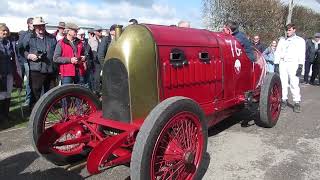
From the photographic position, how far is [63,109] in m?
4.53

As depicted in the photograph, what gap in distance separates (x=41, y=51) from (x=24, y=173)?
3189 millimetres

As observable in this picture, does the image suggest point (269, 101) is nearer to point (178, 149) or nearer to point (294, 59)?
point (294, 59)

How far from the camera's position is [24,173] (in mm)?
4395

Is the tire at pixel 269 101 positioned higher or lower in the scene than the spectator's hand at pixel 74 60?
lower

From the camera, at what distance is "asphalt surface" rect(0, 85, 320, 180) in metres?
4.35

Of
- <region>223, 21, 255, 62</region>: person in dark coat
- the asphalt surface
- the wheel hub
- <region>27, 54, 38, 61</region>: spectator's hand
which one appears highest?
<region>223, 21, 255, 62</region>: person in dark coat

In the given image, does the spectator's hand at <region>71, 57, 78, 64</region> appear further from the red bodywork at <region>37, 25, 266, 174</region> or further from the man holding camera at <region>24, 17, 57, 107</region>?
the red bodywork at <region>37, 25, 266, 174</region>

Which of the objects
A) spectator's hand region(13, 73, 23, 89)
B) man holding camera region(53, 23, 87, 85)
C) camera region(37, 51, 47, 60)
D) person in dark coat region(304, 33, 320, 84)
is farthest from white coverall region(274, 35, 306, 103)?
person in dark coat region(304, 33, 320, 84)

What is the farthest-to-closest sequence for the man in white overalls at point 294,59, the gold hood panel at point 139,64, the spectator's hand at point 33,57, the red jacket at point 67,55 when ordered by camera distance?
the man in white overalls at point 294,59
the spectator's hand at point 33,57
the red jacket at point 67,55
the gold hood panel at point 139,64

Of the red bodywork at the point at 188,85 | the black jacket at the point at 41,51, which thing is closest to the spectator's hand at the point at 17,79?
the black jacket at the point at 41,51

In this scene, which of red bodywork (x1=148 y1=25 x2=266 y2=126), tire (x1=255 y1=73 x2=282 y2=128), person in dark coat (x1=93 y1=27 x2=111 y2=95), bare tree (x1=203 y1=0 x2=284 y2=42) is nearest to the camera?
red bodywork (x1=148 y1=25 x2=266 y2=126)

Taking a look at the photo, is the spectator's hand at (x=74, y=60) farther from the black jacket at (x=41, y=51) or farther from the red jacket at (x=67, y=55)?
the black jacket at (x=41, y=51)

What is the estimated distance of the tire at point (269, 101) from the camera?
598 cm

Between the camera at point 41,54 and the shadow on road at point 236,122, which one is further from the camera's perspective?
the camera at point 41,54
